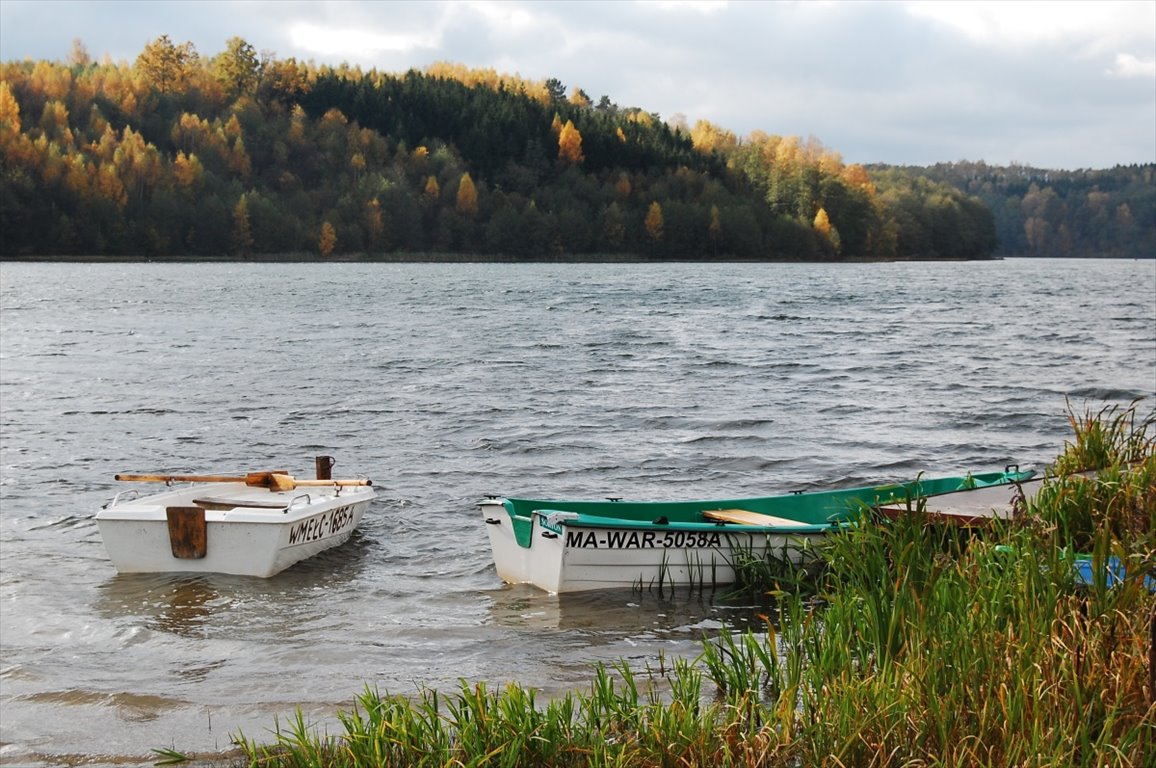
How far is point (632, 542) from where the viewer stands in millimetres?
11445

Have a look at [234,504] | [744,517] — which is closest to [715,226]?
[234,504]

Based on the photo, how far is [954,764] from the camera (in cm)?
533

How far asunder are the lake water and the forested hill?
241 feet

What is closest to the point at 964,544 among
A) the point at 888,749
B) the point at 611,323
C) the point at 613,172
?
the point at 888,749

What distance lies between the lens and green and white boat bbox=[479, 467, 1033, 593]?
37.2 feet

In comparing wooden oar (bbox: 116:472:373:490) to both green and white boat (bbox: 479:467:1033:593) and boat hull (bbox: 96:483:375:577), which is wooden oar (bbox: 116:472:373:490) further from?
green and white boat (bbox: 479:467:1033:593)

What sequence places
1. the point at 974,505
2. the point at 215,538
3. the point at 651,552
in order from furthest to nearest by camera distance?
1. the point at 215,538
2. the point at 651,552
3. the point at 974,505

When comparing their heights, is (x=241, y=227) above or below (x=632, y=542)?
above

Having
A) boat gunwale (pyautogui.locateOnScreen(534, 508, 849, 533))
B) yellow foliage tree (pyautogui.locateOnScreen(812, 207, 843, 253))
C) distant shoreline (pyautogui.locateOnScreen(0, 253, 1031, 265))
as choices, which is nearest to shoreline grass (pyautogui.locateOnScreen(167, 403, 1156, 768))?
boat gunwale (pyautogui.locateOnScreen(534, 508, 849, 533))

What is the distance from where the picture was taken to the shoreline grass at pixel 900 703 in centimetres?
552

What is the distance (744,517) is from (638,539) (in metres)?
1.60

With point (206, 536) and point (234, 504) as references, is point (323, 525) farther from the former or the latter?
point (206, 536)

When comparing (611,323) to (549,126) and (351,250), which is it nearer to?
(351,250)

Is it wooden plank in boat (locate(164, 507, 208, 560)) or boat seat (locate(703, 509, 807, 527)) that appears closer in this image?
boat seat (locate(703, 509, 807, 527))
